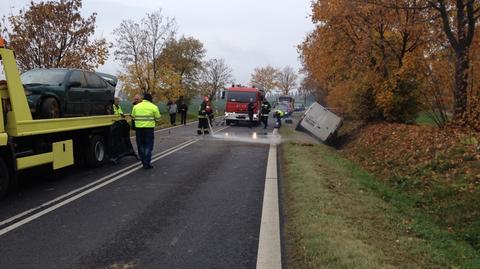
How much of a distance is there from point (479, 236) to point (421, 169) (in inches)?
166

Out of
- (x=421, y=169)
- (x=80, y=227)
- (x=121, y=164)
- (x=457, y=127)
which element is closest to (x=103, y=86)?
(x=121, y=164)

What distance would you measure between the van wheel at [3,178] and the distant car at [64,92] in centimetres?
176

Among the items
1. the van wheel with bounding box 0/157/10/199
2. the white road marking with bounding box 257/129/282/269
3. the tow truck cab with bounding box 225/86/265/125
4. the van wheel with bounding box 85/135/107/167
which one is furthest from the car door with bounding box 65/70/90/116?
the tow truck cab with bounding box 225/86/265/125

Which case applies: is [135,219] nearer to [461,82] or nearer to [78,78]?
[78,78]

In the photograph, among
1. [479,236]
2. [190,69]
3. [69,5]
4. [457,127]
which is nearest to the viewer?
[479,236]

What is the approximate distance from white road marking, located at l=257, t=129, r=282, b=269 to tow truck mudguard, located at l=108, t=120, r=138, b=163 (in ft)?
14.0

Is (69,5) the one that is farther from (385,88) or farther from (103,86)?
(385,88)

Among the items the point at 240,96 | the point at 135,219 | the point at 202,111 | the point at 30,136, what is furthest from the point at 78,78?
the point at 240,96

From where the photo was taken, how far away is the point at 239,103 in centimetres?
2883

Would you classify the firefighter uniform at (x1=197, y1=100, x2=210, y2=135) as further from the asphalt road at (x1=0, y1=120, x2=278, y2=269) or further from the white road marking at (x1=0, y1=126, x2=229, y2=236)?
the asphalt road at (x1=0, y1=120, x2=278, y2=269)

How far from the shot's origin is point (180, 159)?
40.4 ft

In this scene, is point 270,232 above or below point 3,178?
below

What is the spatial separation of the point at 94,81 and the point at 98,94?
13.7 inches

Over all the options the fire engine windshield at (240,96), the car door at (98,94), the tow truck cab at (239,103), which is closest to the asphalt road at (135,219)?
the car door at (98,94)
